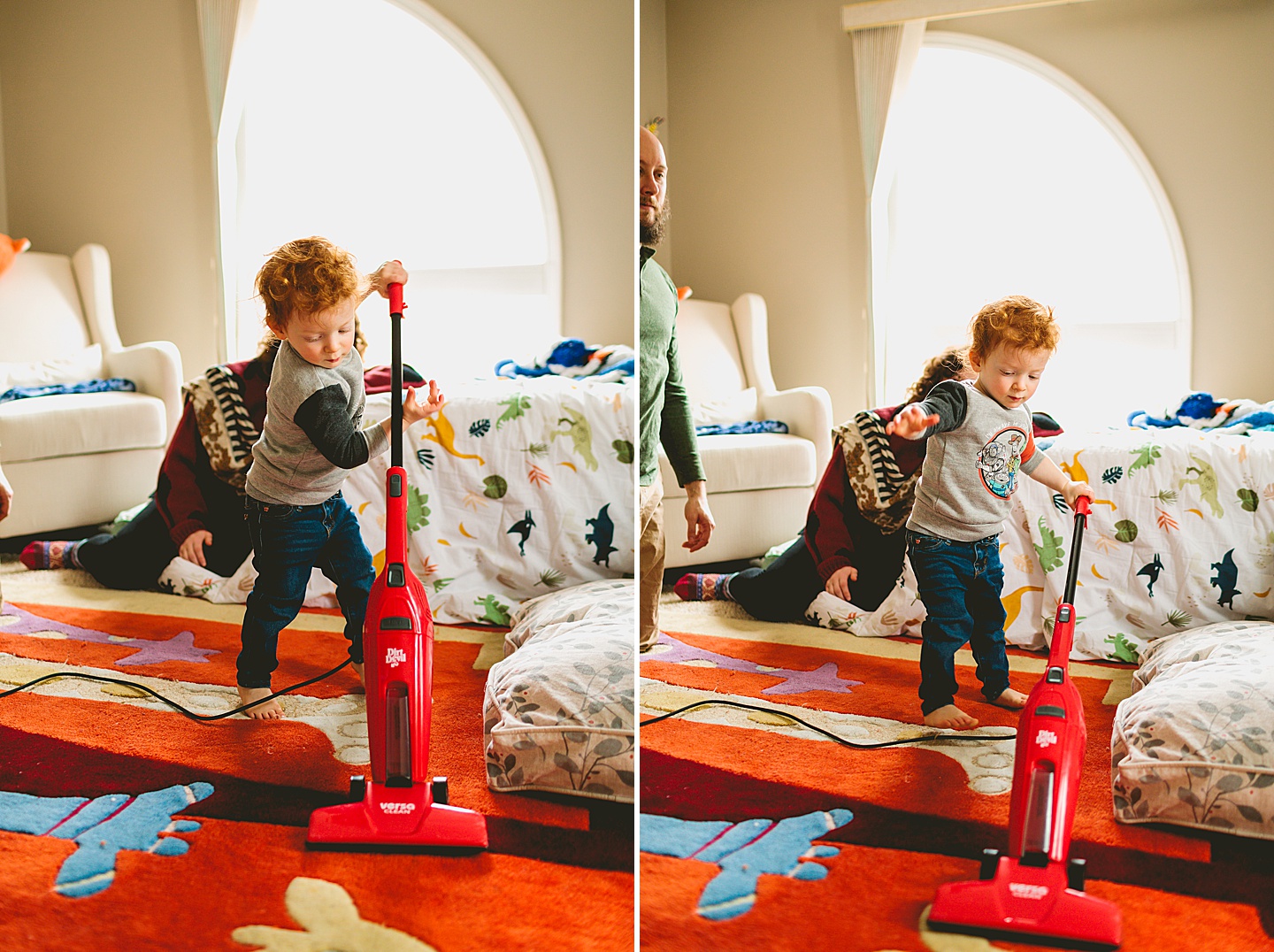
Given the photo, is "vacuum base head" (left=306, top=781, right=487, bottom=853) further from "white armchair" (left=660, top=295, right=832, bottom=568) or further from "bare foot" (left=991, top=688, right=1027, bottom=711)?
"bare foot" (left=991, top=688, right=1027, bottom=711)

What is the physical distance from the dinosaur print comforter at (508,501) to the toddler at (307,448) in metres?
0.03

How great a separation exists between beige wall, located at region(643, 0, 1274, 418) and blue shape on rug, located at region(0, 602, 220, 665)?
2.58ft

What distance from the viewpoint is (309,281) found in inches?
40.1

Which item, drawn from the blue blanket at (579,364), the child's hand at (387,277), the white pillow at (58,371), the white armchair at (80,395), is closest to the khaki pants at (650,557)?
the blue blanket at (579,364)

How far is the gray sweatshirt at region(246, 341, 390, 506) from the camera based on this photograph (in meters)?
1.02

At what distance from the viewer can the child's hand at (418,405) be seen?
105 cm

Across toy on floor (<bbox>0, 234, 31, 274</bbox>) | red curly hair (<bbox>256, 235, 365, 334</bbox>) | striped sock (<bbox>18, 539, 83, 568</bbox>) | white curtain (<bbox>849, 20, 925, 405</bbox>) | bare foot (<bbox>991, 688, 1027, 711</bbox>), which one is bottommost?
bare foot (<bbox>991, 688, 1027, 711</bbox>)

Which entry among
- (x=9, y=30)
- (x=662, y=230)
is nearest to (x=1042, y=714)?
(x=662, y=230)

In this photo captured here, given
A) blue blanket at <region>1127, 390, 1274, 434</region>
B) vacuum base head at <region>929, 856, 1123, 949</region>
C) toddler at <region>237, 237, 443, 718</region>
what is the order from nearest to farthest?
vacuum base head at <region>929, 856, 1123, 949</region>
toddler at <region>237, 237, 443, 718</region>
blue blanket at <region>1127, 390, 1274, 434</region>

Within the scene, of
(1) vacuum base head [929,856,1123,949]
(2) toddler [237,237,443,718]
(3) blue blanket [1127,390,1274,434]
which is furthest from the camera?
(3) blue blanket [1127,390,1274,434]

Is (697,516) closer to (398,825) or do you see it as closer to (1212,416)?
(398,825)

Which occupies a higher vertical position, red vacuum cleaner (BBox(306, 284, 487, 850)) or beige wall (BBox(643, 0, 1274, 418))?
beige wall (BBox(643, 0, 1274, 418))

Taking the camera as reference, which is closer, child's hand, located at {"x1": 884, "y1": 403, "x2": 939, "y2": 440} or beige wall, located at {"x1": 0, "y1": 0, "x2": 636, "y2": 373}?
child's hand, located at {"x1": 884, "y1": 403, "x2": 939, "y2": 440}

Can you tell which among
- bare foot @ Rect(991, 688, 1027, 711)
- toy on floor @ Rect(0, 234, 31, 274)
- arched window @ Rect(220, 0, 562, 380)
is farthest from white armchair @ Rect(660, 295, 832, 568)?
toy on floor @ Rect(0, 234, 31, 274)
